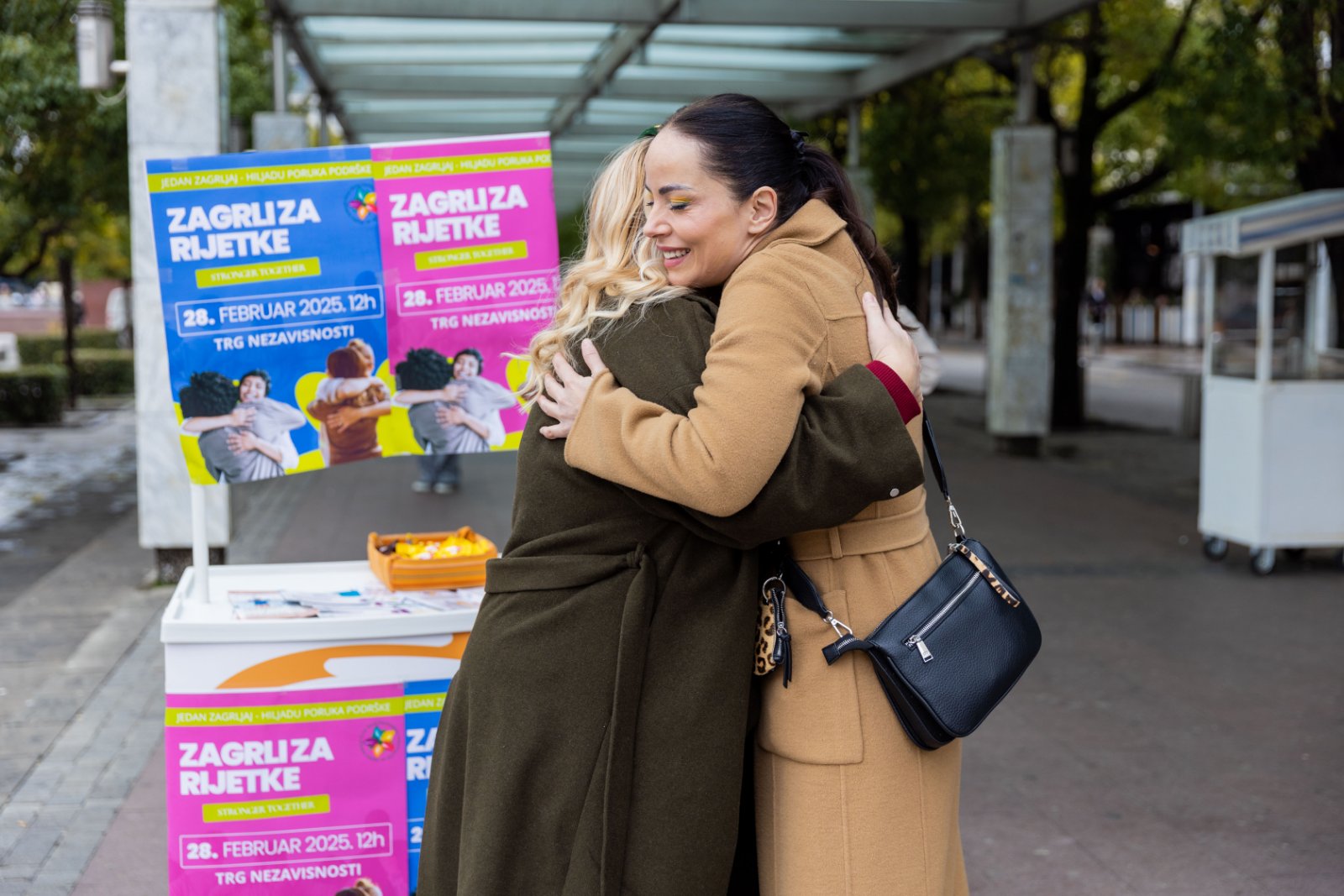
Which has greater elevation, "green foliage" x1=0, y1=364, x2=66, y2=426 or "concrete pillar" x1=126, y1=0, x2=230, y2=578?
Answer: "concrete pillar" x1=126, y1=0, x2=230, y2=578

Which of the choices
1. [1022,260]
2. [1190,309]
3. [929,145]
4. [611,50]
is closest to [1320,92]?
[1022,260]

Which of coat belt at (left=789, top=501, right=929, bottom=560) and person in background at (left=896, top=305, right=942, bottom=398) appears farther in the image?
person in background at (left=896, top=305, right=942, bottom=398)

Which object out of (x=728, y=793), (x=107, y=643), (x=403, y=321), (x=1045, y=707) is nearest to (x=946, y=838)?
(x=728, y=793)

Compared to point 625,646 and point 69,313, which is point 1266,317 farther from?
point 69,313

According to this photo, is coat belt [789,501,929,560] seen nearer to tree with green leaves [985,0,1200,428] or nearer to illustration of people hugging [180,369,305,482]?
illustration of people hugging [180,369,305,482]

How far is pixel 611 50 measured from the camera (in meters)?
13.2

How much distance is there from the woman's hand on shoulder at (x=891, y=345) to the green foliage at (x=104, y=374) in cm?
2394

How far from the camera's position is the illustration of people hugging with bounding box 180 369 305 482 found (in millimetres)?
3248

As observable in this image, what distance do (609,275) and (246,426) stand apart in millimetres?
1422

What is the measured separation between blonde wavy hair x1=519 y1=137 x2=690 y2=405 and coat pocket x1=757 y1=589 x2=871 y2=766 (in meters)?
0.52

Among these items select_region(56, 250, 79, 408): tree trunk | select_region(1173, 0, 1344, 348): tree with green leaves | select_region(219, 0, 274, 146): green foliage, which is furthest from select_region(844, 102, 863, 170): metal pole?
select_region(56, 250, 79, 408): tree trunk

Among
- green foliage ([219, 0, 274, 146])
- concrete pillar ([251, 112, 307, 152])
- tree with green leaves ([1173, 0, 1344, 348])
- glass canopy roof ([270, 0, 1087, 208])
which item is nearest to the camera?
tree with green leaves ([1173, 0, 1344, 348])

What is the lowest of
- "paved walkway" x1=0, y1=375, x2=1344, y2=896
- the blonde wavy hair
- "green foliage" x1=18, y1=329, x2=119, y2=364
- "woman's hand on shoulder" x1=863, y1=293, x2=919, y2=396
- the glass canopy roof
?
"paved walkway" x1=0, y1=375, x2=1344, y2=896

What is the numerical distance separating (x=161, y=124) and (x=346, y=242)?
4825 millimetres
